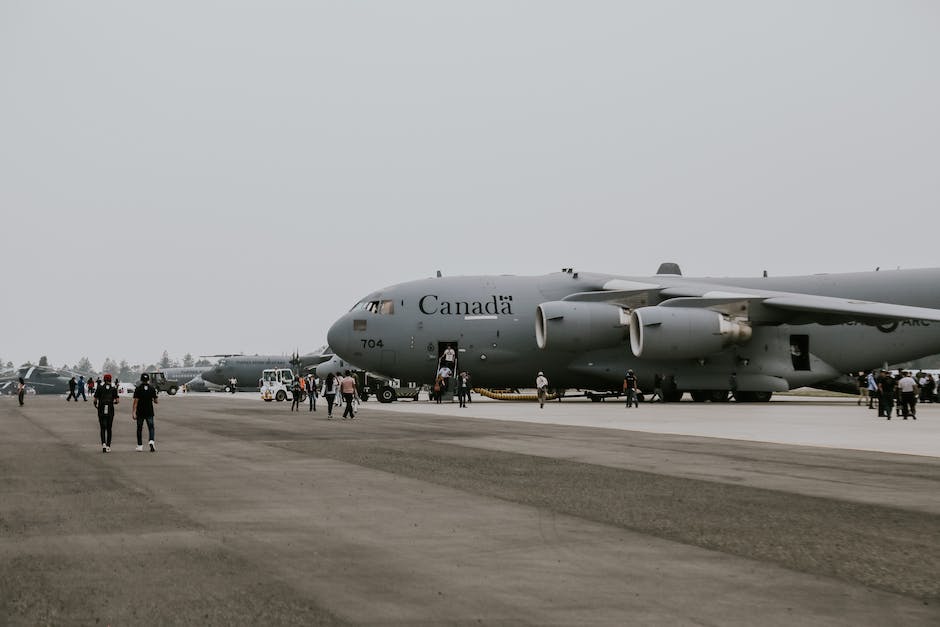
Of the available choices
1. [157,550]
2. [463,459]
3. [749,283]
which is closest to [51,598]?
[157,550]

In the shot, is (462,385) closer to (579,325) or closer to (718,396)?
(579,325)

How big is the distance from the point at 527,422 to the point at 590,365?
13.3m

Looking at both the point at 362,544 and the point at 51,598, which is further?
the point at 362,544

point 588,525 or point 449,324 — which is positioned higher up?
point 449,324

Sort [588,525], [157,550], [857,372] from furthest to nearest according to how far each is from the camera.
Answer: [857,372], [588,525], [157,550]

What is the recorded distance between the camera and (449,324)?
141 ft

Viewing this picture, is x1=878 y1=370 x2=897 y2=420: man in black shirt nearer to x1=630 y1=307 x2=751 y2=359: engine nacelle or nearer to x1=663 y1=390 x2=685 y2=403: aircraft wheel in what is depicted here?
x1=630 y1=307 x2=751 y2=359: engine nacelle

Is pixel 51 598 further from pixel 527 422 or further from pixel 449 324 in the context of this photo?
pixel 449 324

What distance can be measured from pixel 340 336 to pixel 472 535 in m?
34.2

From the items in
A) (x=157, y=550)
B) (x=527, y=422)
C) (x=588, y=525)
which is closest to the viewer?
(x=157, y=550)

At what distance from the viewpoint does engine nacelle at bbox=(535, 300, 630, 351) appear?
4081cm

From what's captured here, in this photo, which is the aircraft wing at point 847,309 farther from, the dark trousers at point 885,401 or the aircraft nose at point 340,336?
the aircraft nose at point 340,336

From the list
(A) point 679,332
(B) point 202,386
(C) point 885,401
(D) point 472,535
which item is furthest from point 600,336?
(B) point 202,386

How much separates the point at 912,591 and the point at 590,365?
3592cm
